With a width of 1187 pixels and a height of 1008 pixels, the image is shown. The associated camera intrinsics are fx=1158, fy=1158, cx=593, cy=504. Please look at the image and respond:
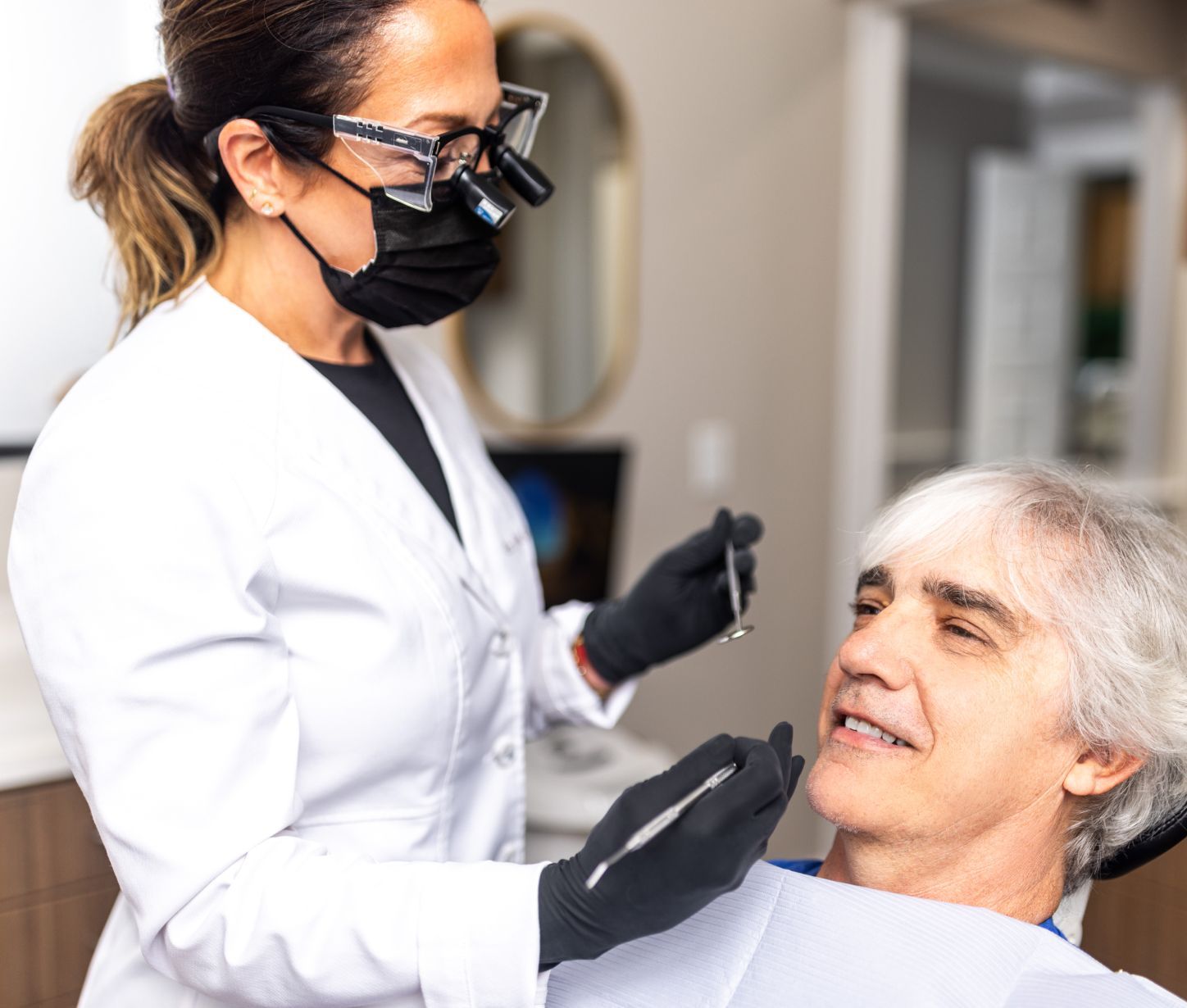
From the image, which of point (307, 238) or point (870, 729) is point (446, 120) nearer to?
point (307, 238)

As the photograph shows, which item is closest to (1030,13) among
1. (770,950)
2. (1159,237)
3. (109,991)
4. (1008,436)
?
(1159,237)

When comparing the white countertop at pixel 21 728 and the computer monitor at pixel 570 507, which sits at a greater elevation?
the computer monitor at pixel 570 507

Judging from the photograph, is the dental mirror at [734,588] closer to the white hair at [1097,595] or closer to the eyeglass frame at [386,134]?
the white hair at [1097,595]

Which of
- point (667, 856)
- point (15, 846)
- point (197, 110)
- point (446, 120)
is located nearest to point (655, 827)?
point (667, 856)

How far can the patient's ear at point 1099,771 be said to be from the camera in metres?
1.16

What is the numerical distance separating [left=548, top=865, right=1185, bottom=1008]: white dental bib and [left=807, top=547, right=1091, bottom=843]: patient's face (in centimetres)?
9

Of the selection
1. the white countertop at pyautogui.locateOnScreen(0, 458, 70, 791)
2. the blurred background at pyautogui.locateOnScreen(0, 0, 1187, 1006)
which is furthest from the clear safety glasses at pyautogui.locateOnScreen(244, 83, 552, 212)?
the white countertop at pyautogui.locateOnScreen(0, 458, 70, 791)

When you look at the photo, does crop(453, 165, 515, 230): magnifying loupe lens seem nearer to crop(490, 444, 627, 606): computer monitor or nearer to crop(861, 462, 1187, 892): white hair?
crop(861, 462, 1187, 892): white hair

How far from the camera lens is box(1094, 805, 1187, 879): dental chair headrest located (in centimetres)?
120

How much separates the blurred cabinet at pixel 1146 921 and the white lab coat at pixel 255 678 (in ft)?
2.57

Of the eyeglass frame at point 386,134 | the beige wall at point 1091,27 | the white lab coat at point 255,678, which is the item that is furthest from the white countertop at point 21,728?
the beige wall at point 1091,27

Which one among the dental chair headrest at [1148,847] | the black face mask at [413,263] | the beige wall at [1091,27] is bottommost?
the dental chair headrest at [1148,847]

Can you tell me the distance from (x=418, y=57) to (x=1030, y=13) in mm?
2798

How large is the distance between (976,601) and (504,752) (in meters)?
0.53
